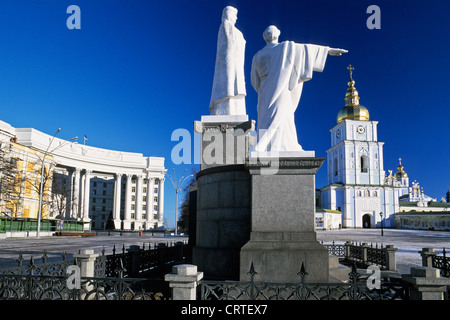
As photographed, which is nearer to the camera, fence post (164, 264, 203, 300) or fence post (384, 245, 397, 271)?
fence post (164, 264, 203, 300)

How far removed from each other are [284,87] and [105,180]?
125 m

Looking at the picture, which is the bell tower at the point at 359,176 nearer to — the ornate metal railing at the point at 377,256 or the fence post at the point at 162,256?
the ornate metal railing at the point at 377,256

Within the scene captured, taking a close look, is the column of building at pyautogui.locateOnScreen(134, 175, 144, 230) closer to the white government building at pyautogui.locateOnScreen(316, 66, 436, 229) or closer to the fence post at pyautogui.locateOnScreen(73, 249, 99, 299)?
the white government building at pyautogui.locateOnScreen(316, 66, 436, 229)

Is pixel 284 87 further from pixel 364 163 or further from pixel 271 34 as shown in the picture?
pixel 364 163

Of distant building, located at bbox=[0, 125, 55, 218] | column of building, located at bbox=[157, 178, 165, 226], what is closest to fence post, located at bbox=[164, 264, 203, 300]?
distant building, located at bbox=[0, 125, 55, 218]

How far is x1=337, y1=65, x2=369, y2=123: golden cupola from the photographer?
95812mm

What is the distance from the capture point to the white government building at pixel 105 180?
84625mm

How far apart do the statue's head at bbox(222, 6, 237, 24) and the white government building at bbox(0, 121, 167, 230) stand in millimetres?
71387

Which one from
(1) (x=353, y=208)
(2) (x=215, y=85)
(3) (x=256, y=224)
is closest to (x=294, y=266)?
(3) (x=256, y=224)

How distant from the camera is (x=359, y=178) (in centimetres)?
9312

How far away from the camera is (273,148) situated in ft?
24.6

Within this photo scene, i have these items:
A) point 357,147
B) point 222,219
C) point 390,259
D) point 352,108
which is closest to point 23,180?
point 390,259

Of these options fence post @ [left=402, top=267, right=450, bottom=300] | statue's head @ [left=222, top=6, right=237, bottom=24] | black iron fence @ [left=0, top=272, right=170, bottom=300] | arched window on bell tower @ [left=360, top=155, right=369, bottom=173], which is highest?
arched window on bell tower @ [left=360, top=155, right=369, bottom=173]

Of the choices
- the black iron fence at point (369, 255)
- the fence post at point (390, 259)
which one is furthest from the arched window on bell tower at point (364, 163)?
the fence post at point (390, 259)
